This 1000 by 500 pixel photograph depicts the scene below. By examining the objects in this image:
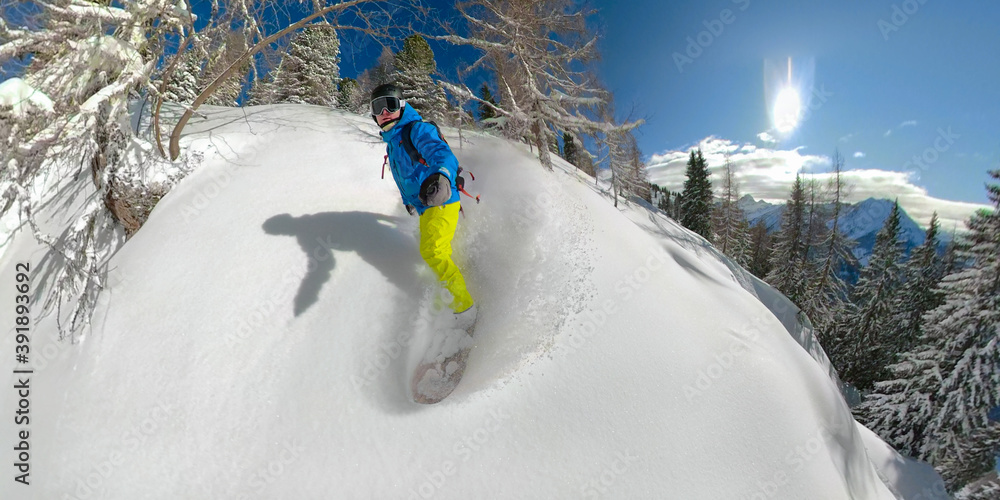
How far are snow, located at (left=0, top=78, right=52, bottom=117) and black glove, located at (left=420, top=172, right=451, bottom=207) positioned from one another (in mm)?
3858

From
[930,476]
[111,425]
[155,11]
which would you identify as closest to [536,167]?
→ [111,425]

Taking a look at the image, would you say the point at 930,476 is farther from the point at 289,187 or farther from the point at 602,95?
the point at 289,187

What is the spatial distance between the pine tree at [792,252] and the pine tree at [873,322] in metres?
2.99

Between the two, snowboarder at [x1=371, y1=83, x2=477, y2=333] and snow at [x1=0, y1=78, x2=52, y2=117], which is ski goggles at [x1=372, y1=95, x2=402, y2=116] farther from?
snow at [x1=0, y1=78, x2=52, y2=117]

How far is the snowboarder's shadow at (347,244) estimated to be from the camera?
3.47 metres

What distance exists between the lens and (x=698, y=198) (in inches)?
1108

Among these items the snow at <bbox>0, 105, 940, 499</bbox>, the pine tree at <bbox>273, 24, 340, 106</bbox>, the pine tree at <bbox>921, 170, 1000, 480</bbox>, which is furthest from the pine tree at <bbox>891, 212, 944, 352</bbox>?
the pine tree at <bbox>273, 24, 340, 106</bbox>

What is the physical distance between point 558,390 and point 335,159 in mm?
4082

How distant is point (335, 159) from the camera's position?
498cm

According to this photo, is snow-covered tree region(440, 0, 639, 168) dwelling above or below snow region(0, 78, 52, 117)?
above

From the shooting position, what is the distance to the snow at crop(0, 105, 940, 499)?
2.52m

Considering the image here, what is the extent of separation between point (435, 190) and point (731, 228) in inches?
1273

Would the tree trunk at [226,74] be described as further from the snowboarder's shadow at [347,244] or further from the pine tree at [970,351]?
the pine tree at [970,351]

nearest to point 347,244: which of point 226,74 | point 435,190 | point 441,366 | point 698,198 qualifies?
point 435,190
